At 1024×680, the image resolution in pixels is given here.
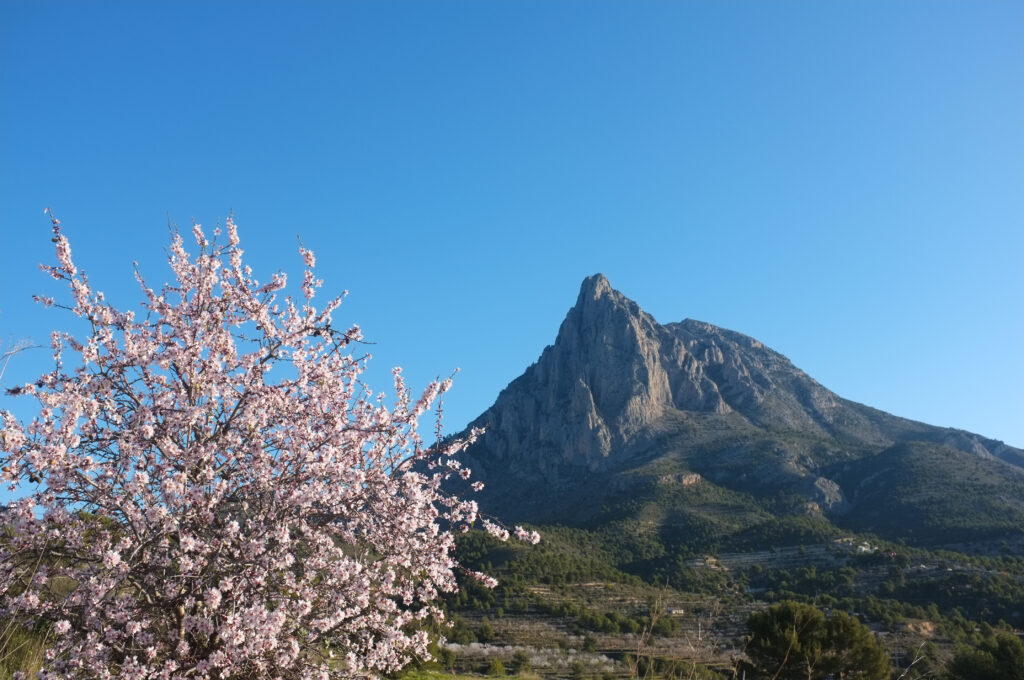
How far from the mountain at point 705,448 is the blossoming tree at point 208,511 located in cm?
7248

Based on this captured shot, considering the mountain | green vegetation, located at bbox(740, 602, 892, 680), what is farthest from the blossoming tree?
the mountain

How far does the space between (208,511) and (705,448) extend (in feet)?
336

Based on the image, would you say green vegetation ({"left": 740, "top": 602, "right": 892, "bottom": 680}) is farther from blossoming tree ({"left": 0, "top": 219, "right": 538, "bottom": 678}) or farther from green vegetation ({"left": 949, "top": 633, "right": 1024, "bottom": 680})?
blossoming tree ({"left": 0, "top": 219, "right": 538, "bottom": 678})

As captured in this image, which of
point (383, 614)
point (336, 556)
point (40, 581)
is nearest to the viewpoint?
point (40, 581)

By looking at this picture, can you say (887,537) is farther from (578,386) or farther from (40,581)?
(40,581)

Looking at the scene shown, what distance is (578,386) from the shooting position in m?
126

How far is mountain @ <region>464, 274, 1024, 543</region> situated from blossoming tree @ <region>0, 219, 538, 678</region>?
72485mm

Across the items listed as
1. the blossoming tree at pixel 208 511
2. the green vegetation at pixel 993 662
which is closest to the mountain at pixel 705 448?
the green vegetation at pixel 993 662

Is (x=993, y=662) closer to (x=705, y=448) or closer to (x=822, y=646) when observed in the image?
(x=822, y=646)

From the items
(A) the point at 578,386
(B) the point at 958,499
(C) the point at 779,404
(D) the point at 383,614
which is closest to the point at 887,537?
(B) the point at 958,499

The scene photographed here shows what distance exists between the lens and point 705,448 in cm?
10100

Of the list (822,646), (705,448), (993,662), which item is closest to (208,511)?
(822,646)

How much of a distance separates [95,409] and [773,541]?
244ft

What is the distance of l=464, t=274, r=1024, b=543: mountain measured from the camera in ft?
250
